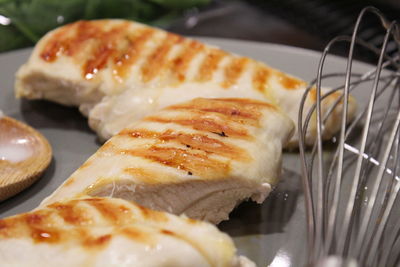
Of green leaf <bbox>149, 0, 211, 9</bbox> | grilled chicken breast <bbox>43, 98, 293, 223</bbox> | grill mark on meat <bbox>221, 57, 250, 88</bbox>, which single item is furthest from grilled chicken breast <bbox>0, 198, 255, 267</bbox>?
green leaf <bbox>149, 0, 211, 9</bbox>

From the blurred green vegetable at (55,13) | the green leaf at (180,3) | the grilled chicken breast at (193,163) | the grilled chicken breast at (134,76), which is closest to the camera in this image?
the grilled chicken breast at (193,163)

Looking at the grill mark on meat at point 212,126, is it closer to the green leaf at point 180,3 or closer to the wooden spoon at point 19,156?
the wooden spoon at point 19,156

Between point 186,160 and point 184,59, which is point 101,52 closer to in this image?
point 184,59

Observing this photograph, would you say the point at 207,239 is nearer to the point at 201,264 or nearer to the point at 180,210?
the point at 201,264

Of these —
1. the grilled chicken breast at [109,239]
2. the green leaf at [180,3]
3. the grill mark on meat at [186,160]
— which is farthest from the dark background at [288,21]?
the grilled chicken breast at [109,239]

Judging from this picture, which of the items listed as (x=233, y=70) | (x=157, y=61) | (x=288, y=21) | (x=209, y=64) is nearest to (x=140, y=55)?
(x=157, y=61)

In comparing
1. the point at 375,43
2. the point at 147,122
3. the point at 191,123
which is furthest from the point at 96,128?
the point at 375,43
